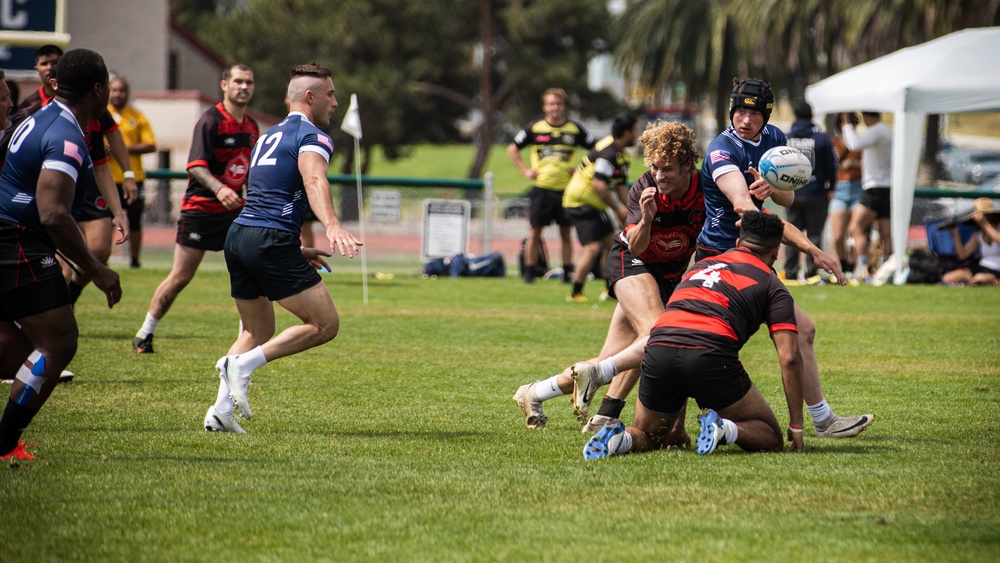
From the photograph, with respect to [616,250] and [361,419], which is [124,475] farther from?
[616,250]

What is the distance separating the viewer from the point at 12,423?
18.6 feet

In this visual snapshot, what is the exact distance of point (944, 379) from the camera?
9016 millimetres

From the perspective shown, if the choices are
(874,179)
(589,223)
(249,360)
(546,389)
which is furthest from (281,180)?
(874,179)

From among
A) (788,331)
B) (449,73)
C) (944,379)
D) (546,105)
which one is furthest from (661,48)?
(788,331)

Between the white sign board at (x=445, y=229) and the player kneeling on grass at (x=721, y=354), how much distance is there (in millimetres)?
14135

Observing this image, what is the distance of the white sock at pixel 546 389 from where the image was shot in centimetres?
678

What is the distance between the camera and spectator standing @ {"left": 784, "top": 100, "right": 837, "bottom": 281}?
16.5 m

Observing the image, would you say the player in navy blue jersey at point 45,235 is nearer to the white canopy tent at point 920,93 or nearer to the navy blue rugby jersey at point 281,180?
the navy blue rugby jersey at point 281,180

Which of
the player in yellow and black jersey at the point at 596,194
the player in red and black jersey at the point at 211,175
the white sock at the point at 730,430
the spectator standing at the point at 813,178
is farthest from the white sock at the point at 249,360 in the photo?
the spectator standing at the point at 813,178

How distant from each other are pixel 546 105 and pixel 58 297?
1153 cm

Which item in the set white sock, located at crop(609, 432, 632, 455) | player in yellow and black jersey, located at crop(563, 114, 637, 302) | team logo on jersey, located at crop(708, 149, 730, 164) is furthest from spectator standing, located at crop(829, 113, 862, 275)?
white sock, located at crop(609, 432, 632, 455)

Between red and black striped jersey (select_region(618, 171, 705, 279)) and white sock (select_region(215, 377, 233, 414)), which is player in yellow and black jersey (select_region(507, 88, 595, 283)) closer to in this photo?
red and black striped jersey (select_region(618, 171, 705, 279))

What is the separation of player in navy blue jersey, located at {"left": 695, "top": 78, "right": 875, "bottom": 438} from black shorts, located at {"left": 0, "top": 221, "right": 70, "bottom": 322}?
3454mm

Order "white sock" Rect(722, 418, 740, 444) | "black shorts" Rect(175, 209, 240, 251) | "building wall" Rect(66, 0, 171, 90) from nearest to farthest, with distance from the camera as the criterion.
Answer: "white sock" Rect(722, 418, 740, 444) → "black shorts" Rect(175, 209, 240, 251) → "building wall" Rect(66, 0, 171, 90)
